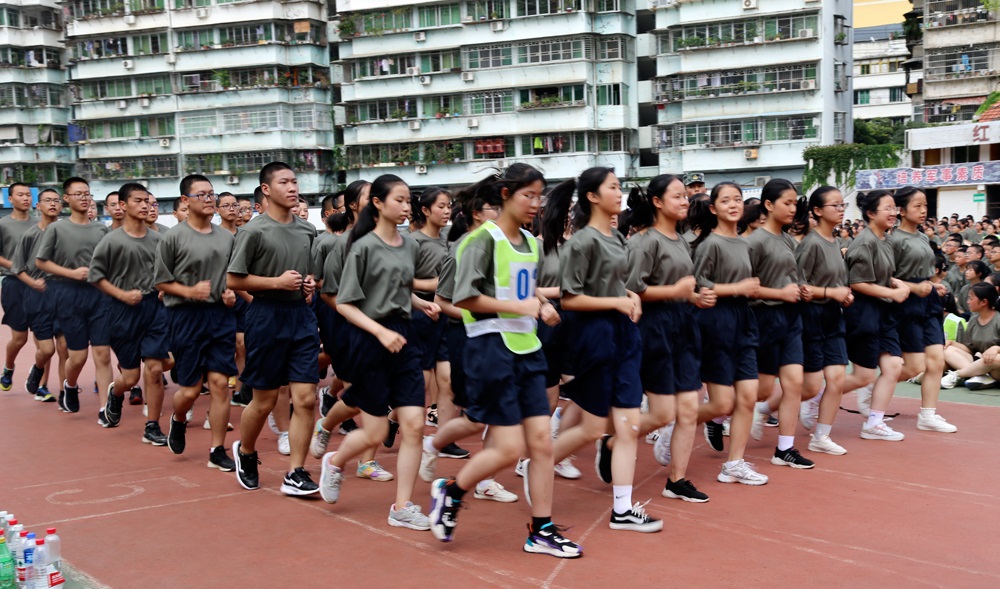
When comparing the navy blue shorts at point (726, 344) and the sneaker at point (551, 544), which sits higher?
the navy blue shorts at point (726, 344)

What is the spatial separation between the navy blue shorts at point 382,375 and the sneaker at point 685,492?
5.45ft

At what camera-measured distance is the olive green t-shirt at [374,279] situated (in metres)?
5.46

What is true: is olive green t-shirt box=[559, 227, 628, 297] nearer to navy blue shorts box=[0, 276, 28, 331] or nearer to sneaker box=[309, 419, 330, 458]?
sneaker box=[309, 419, 330, 458]

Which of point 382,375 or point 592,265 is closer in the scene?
point 592,265

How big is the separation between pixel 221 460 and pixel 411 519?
2.14 meters

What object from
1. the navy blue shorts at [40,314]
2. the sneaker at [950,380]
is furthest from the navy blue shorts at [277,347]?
the sneaker at [950,380]

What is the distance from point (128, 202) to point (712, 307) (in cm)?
484

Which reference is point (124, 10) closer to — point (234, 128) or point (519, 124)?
point (234, 128)

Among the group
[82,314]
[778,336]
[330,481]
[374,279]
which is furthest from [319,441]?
[82,314]

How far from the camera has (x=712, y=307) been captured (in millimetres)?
6312

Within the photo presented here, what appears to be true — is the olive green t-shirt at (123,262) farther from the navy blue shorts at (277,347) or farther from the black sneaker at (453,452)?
the black sneaker at (453,452)

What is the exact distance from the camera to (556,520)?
18.6 feet

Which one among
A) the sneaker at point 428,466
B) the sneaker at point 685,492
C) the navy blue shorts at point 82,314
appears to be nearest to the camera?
the sneaker at point 685,492

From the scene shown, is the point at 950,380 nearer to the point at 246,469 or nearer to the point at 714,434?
the point at 714,434
